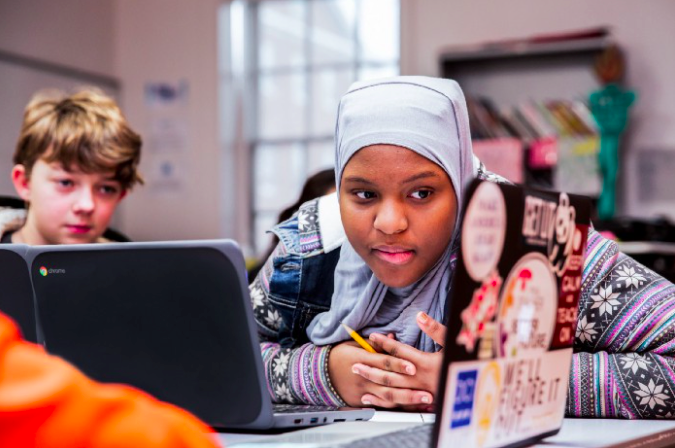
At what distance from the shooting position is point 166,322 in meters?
1.01

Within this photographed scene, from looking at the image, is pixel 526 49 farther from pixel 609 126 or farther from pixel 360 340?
pixel 360 340

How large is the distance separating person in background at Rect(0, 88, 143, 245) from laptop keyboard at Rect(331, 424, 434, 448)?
122cm

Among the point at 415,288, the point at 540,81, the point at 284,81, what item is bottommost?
the point at 415,288

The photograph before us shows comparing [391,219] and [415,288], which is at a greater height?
[391,219]

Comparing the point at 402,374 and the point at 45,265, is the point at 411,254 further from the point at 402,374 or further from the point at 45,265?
the point at 45,265

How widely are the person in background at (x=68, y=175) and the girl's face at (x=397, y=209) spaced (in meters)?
0.91

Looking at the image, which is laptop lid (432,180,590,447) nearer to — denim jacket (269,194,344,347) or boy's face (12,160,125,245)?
denim jacket (269,194,344,347)

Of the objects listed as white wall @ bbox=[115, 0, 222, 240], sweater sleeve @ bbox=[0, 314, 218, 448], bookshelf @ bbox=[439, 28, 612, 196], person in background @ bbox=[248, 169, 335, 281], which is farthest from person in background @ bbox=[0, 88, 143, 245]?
white wall @ bbox=[115, 0, 222, 240]

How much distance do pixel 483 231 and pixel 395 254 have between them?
0.43 m

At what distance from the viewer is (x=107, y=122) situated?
82.5 inches

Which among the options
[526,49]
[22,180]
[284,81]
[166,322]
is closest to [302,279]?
[166,322]

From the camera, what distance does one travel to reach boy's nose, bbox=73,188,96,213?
1953 mm

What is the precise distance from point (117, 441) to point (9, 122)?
17.0 ft

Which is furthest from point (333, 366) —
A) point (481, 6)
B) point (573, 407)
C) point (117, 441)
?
point (481, 6)
